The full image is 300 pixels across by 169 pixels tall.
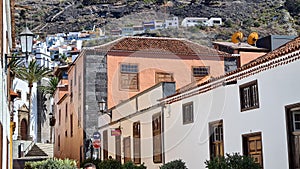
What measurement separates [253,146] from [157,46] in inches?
660

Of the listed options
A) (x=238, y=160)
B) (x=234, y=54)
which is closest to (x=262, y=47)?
(x=234, y=54)

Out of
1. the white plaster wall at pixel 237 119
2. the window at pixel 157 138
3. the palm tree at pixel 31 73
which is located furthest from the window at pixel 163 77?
the palm tree at pixel 31 73

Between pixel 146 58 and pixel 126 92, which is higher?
pixel 146 58

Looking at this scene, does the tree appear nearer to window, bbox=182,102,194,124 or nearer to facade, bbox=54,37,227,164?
facade, bbox=54,37,227,164

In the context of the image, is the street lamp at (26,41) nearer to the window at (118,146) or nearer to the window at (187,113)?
the window at (187,113)

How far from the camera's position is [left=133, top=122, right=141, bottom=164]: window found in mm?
22770

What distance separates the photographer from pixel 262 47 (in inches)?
974

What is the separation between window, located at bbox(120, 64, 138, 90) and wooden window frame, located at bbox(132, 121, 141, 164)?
242 inches

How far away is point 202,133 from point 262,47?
29.7ft

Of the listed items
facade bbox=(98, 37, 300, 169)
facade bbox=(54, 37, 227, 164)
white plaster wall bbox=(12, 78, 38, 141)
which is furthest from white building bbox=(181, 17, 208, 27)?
facade bbox=(98, 37, 300, 169)

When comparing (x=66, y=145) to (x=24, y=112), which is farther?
(x=24, y=112)

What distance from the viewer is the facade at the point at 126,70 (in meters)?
29.0

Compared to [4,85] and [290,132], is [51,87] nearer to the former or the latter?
[4,85]

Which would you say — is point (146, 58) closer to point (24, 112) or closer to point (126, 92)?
point (126, 92)
